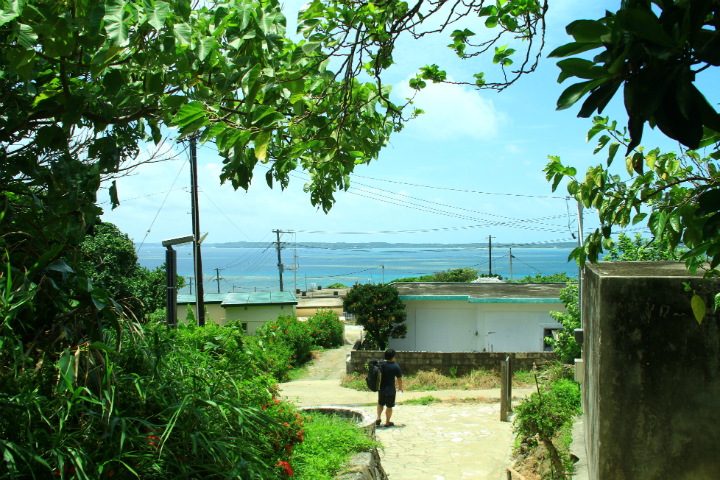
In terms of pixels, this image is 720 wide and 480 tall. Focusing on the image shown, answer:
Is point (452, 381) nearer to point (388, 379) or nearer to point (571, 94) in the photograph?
point (388, 379)

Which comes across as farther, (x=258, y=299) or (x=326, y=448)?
(x=258, y=299)

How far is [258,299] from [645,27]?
23060mm

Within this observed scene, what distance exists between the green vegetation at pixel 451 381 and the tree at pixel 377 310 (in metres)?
4.28

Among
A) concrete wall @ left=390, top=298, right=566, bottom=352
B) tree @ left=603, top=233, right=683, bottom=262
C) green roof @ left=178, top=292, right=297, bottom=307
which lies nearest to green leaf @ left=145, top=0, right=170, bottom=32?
tree @ left=603, top=233, right=683, bottom=262

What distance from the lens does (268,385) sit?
505 centimetres

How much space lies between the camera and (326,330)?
22.5m

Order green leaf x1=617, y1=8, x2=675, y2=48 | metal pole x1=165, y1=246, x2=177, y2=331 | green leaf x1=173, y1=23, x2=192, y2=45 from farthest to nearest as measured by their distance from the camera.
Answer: metal pole x1=165, y1=246, x2=177, y2=331
green leaf x1=173, y1=23, x2=192, y2=45
green leaf x1=617, y1=8, x2=675, y2=48

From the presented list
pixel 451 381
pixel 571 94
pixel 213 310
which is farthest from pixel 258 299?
pixel 571 94

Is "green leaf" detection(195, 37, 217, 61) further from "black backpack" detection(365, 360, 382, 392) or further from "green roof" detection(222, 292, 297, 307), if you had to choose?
"green roof" detection(222, 292, 297, 307)

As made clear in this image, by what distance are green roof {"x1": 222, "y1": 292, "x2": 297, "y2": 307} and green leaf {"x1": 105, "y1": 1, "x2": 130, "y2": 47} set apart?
68.7 ft

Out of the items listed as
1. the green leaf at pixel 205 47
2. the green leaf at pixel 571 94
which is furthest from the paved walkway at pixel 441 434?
the green leaf at pixel 571 94

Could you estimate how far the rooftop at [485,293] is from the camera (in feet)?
63.6

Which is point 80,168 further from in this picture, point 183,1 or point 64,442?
point 64,442

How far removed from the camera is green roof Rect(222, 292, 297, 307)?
2264 centimetres
